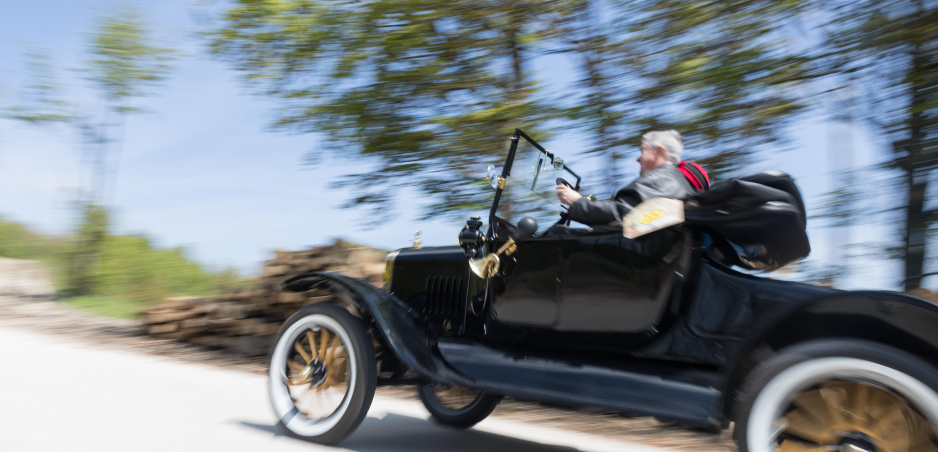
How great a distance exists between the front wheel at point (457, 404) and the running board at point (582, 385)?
832 millimetres

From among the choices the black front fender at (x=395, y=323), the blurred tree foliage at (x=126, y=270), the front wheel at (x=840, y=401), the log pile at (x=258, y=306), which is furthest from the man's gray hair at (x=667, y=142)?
the blurred tree foliage at (x=126, y=270)

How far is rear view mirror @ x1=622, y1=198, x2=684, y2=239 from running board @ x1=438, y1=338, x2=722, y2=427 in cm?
55

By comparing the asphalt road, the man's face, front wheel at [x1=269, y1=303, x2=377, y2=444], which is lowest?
the asphalt road

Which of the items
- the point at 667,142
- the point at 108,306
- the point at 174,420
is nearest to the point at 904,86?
the point at 667,142

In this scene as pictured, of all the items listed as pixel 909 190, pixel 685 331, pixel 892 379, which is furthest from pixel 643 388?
pixel 909 190

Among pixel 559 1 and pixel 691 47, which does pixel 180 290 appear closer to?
pixel 559 1

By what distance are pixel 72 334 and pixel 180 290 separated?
408 cm

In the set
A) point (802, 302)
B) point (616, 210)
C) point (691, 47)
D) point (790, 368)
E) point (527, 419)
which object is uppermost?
point (691, 47)

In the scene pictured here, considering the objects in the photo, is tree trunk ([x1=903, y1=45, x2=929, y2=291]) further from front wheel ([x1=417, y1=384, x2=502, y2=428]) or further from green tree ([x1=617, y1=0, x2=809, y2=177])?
front wheel ([x1=417, y1=384, x2=502, y2=428])

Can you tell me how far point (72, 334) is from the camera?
7871mm

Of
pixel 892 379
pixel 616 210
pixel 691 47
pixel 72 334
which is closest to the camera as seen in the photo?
pixel 892 379

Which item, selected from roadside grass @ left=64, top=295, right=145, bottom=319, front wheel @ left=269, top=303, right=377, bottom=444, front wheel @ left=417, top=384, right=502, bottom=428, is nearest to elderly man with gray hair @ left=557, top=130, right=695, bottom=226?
front wheel @ left=269, top=303, right=377, bottom=444

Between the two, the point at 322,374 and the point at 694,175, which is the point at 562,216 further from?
the point at 322,374

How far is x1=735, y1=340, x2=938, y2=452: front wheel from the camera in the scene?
2.15 meters
